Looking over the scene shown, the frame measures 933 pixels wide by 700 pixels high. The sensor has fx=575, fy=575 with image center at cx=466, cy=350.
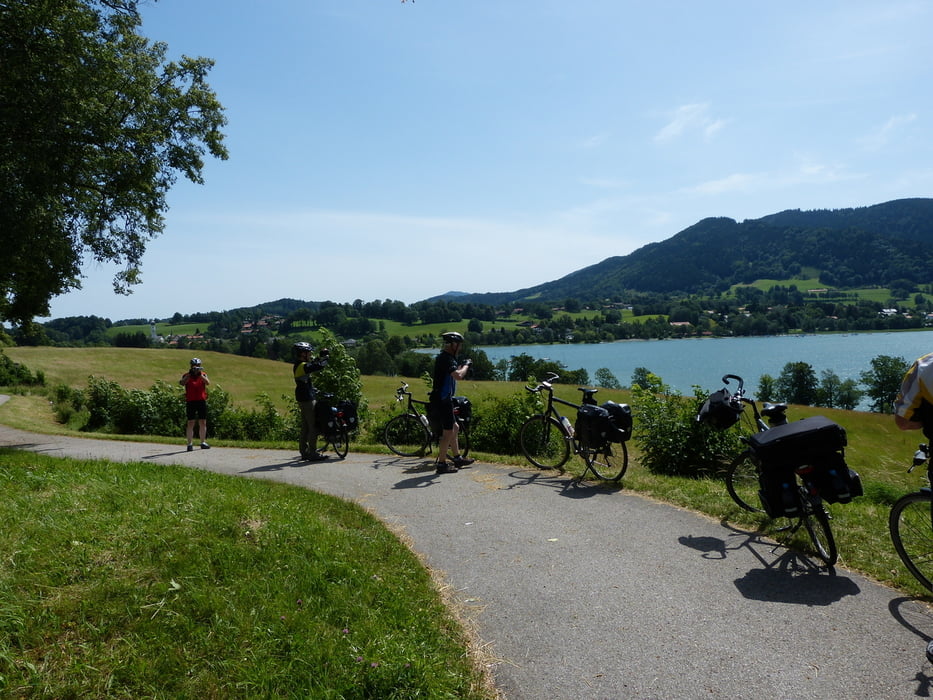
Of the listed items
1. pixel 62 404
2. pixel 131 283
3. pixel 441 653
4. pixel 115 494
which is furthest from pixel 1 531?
pixel 62 404

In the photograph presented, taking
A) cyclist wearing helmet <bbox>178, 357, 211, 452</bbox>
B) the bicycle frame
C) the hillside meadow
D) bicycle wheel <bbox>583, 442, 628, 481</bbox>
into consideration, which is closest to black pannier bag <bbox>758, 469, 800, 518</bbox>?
the hillside meadow

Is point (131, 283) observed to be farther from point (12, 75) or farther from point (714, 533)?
point (714, 533)

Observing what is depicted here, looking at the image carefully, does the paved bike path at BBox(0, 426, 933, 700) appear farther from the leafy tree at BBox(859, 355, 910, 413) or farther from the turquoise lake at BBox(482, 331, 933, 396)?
the turquoise lake at BBox(482, 331, 933, 396)

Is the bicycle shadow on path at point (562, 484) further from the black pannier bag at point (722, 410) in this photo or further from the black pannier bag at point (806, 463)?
the black pannier bag at point (806, 463)

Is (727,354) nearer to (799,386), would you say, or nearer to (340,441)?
(799,386)

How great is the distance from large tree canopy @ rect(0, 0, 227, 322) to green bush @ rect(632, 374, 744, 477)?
12870 mm

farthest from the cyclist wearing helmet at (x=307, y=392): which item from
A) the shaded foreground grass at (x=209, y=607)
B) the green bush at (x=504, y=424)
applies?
the shaded foreground grass at (x=209, y=607)

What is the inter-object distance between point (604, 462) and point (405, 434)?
439cm

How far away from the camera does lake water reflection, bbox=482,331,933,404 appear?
111 meters

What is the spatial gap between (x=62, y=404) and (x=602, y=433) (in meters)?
28.6

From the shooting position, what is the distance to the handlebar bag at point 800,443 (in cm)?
463

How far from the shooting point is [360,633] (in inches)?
136

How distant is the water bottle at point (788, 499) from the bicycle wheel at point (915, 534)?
65 centimetres

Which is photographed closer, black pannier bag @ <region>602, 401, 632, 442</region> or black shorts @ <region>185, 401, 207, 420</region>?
black pannier bag @ <region>602, 401, 632, 442</region>
